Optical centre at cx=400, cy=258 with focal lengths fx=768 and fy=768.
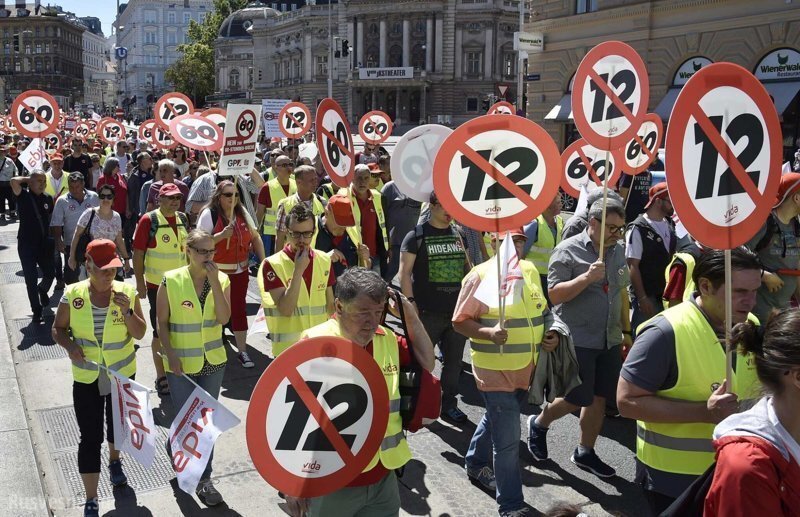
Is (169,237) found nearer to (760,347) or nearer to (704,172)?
(704,172)

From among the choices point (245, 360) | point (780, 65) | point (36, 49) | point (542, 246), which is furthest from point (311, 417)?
point (36, 49)

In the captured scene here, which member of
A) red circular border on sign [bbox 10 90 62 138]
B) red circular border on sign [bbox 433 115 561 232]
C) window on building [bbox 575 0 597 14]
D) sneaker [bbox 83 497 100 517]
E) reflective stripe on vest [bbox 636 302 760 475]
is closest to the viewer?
reflective stripe on vest [bbox 636 302 760 475]

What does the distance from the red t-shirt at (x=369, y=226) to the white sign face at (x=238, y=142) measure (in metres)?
1.22

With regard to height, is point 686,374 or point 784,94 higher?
point 784,94

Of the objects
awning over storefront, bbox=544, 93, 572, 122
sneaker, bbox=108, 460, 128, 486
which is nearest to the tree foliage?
awning over storefront, bbox=544, 93, 572, 122

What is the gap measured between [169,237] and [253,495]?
2927mm

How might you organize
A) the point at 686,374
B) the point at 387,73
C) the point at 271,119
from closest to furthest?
the point at 686,374, the point at 271,119, the point at 387,73

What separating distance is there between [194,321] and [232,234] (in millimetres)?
2150

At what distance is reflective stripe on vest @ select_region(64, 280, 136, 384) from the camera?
15.0 feet

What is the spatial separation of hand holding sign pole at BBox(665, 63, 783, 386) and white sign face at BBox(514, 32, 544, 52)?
2295 centimetres

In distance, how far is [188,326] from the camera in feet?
15.7

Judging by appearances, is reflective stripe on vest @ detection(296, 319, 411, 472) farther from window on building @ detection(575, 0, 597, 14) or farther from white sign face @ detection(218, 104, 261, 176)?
window on building @ detection(575, 0, 597, 14)

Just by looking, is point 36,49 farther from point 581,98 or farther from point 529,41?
point 581,98

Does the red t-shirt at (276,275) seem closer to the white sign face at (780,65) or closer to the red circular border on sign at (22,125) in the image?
the red circular border on sign at (22,125)
